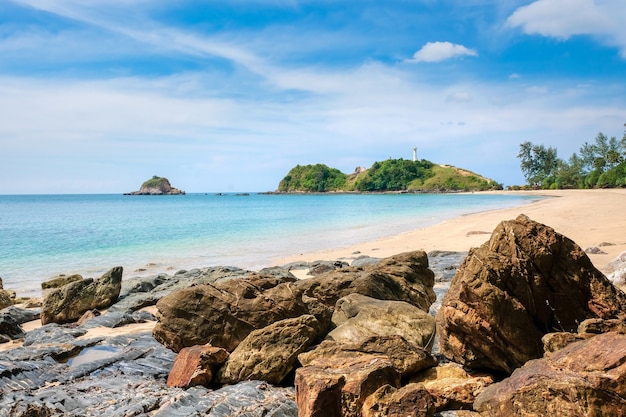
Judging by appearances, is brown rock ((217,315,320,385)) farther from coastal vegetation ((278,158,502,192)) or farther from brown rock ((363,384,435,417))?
coastal vegetation ((278,158,502,192))

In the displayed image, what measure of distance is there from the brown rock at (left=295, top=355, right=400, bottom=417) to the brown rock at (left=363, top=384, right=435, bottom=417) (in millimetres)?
130

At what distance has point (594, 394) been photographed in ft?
12.0

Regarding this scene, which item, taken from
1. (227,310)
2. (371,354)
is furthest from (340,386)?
(227,310)

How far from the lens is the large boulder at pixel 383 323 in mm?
6465

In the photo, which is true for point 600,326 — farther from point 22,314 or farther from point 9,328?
point 22,314

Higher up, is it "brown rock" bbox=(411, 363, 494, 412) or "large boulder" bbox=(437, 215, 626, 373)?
"large boulder" bbox=(437, 215, 626, 373)

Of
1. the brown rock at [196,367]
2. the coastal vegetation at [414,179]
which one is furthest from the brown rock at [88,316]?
the coastal vegetation at [414,179]

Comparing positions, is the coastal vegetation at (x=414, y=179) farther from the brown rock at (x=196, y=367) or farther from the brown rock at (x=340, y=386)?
the brown rock at (x=340, y=386)

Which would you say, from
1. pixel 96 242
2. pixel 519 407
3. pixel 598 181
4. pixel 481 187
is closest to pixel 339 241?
pixel 96 242

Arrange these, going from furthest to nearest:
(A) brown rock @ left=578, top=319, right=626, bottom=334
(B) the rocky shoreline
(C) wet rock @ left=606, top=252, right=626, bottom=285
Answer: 1. (C) wet rock @ left=606, top=252, right=626, bottom=285
2. (A) brown rock @ left=578, top=319, right=626, bottom=334
3. (B) the rocky shoreline

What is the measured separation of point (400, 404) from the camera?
169 inches

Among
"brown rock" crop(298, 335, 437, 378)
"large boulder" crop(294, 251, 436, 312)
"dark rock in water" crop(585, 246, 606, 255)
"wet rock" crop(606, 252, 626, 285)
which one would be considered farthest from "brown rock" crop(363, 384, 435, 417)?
"dark rock in water" crop(585, 246, 606, 255)

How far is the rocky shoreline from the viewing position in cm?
423

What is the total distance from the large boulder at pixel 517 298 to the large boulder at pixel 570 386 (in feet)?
2.58
